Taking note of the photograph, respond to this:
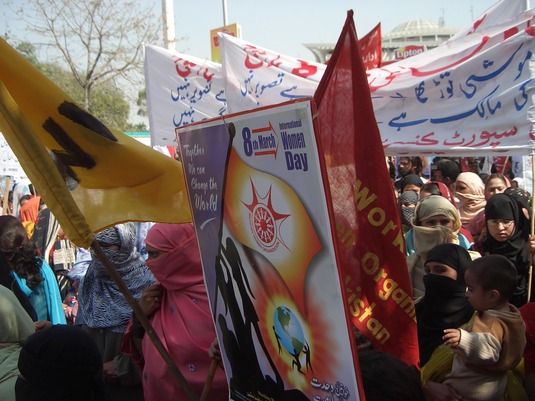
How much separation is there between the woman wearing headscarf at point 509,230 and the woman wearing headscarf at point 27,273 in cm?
270

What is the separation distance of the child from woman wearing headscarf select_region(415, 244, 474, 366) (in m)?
0.26

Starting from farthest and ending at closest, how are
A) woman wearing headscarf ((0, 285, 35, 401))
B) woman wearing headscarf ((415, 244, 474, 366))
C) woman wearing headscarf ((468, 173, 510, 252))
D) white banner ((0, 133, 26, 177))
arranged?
white banner ((0, 133, 26, 177)) < woman wearing headscarf ((468, 173, 510, 252)) < woman wearing headscarf ((415, 244, 474, 366)) < woman wearing headscarf ((0, 285, 35, 401))

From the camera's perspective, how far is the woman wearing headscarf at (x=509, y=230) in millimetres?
3619

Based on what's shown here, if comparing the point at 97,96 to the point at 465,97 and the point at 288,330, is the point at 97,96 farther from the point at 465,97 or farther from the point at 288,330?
the point at 288,330

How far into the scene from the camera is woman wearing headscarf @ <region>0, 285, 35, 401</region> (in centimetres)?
225

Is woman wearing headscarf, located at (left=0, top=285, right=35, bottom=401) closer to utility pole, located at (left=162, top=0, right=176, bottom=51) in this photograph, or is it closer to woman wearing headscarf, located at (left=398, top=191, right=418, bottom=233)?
woman wearing headscarf, located at (left=398, top=191, right=418, bottom=233)

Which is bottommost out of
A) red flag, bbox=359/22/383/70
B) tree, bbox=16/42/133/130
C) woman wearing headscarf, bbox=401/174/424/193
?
woman wearing headscarf, bbox=401/174/424/193

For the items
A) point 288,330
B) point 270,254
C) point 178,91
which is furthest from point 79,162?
point 178,91

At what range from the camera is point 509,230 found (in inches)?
146

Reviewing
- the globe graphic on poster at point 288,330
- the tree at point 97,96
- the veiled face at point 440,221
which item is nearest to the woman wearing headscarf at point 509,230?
the veiled face at point 440,221

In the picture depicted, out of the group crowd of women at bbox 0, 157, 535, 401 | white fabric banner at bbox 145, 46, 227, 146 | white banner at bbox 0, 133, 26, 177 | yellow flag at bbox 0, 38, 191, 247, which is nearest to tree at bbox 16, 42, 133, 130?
white banner at bbox 0, 133, 26, 177

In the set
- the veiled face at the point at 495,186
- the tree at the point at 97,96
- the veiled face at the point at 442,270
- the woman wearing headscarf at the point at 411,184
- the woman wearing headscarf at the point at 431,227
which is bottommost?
the veiled face at the point at 442,270

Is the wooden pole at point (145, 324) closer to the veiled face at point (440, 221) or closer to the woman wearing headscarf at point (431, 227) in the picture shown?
the woman wearing headscarf at point (431, 227)

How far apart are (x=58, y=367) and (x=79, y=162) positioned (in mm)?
727
